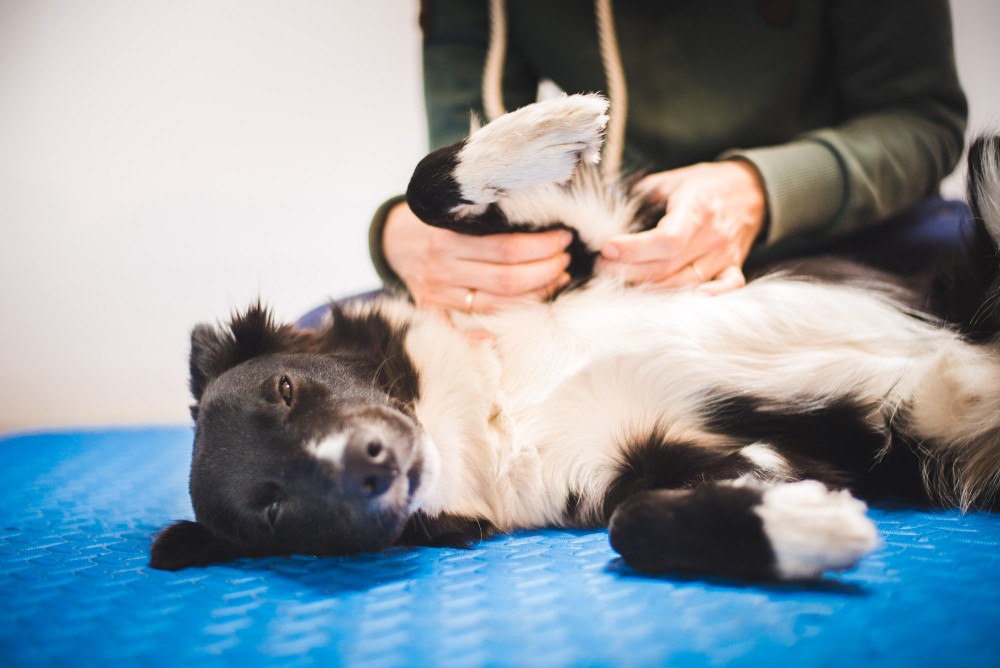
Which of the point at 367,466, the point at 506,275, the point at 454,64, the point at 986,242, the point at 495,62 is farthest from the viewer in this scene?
the point at 454,64

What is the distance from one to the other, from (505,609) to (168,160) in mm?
3630

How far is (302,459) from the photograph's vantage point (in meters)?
1.39

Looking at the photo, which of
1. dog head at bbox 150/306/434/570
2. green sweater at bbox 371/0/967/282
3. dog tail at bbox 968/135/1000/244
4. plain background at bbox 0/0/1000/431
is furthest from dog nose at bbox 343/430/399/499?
plain background at bbox 0/0/1000/431

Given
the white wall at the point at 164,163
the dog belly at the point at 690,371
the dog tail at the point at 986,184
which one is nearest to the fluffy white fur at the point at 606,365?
the dog belly at the point at 690,371

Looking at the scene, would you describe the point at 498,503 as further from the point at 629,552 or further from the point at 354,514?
the point at 629,552

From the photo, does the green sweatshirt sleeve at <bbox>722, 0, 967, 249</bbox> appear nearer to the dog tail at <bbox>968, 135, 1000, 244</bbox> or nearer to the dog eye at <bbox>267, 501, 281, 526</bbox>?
the dog tail at <bbox>968, 135, 1000, 244</bbox>

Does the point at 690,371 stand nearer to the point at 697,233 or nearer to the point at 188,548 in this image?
the point at 697,233

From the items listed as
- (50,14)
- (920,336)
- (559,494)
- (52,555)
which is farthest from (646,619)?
(50,14)

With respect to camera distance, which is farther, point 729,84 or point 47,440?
point 47,440

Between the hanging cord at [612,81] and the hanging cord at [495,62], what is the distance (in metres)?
0.34

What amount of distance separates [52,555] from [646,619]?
1.38m

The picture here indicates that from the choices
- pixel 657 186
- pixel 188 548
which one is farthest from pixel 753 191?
pixel 188 548

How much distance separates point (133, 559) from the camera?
4.70ft

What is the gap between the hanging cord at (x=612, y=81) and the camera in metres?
2.04
